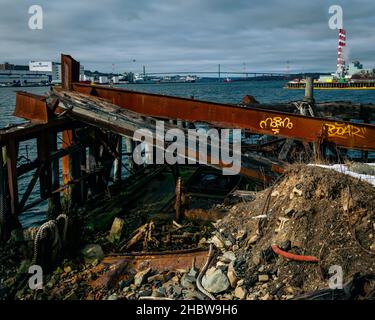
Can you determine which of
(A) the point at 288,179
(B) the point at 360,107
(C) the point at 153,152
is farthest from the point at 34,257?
(B) the point at 360,107

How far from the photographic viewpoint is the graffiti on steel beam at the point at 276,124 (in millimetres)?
10141

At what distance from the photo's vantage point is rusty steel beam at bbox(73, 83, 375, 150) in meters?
9.85

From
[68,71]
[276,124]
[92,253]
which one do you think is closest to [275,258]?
[92,253]

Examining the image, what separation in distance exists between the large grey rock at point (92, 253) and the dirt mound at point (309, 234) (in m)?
2.98

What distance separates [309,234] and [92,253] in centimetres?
467

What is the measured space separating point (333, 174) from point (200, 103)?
480 centimetres

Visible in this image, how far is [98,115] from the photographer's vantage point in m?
10.2

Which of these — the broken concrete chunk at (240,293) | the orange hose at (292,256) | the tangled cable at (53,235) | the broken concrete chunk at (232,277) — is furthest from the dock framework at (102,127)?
the broken concrete chunk at (240,293)

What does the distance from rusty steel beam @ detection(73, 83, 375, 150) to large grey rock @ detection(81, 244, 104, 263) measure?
14.1 feet

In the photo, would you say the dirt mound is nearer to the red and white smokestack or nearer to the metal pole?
the metal pole

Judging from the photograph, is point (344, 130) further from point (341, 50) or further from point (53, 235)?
point (341, 50)

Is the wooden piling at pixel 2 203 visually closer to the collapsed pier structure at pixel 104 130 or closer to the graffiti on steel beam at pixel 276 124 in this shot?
the collapsed pier structure at pixel 104 130

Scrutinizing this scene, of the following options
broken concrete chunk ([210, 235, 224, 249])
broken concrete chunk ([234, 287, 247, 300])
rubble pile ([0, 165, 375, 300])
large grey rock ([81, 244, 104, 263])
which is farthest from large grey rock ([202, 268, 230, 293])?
large grey rock ([81, 244, 104, 263])

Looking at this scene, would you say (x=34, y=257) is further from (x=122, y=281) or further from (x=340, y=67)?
(x=340, y=67)
